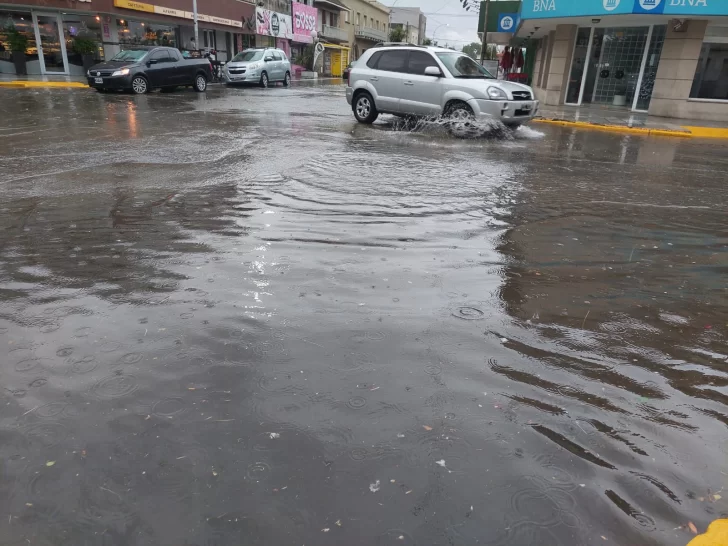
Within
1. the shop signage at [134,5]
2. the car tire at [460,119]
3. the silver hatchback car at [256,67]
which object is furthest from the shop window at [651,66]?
the shop signage at [134,5]

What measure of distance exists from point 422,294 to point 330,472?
1.92 m

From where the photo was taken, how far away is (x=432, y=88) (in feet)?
40.4

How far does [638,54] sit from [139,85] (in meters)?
18.2

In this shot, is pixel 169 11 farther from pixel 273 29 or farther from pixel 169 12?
pixel 273 29

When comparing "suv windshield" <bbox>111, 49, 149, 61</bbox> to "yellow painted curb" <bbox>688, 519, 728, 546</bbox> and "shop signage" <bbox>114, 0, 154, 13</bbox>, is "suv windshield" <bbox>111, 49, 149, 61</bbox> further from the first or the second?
"yellow painted curb" <bbox>688, 519, 728, 546</bbox>

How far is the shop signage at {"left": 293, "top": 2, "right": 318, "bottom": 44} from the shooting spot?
164 feet

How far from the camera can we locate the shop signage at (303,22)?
164 feet

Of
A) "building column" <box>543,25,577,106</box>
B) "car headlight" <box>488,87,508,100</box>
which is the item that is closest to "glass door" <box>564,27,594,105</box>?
"building column" <box>543,25,577,106</box>

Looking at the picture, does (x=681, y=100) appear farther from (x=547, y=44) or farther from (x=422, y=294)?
(x=422, y=294)

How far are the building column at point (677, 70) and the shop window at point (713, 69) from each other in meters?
0.32

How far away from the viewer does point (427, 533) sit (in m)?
2.07

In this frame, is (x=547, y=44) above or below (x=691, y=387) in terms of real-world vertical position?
above

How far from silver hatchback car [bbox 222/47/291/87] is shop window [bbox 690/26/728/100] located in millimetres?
18936

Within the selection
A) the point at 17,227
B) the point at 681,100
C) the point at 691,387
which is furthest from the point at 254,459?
the point at 681,100
